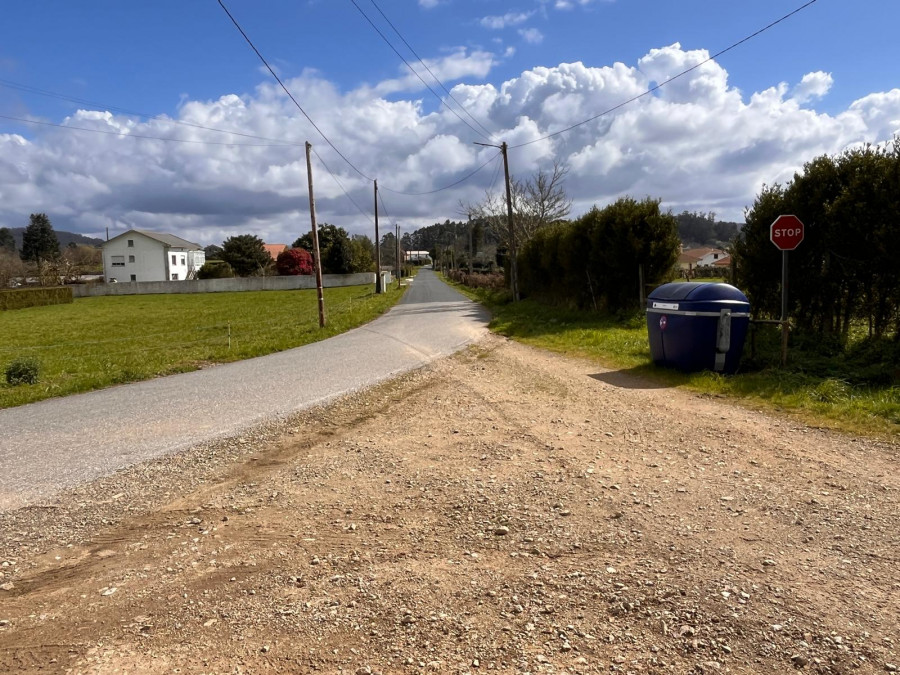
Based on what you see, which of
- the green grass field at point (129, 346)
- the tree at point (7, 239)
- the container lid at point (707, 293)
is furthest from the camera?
the tree at point (7, 239)

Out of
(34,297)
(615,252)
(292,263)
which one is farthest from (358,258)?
(615,252)

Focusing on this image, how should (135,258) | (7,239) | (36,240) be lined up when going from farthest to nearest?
(7,239) → (36,240) → (135,258)

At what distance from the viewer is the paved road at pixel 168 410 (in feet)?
19.6

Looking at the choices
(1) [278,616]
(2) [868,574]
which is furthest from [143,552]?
(2) [868,574]

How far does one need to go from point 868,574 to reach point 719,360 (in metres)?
6.02

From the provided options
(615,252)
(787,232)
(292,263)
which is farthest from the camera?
(292,263)

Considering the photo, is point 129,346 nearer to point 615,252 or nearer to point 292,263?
point 615,252

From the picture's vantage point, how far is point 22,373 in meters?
11.3

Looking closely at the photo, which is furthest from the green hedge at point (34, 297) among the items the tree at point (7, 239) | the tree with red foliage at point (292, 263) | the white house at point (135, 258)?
the tree at point (7, 239)

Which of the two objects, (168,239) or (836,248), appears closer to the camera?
(836,248)

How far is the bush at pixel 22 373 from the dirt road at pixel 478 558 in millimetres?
7308

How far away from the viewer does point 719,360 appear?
353 inches

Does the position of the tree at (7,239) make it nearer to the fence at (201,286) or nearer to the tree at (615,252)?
the fence at (201,286)

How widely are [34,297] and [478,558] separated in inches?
2105
